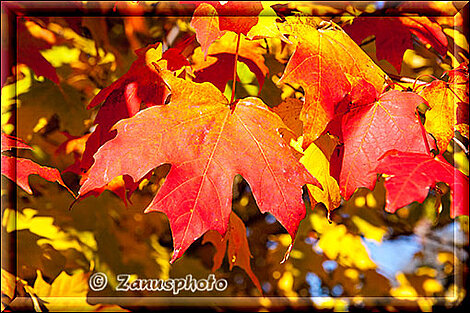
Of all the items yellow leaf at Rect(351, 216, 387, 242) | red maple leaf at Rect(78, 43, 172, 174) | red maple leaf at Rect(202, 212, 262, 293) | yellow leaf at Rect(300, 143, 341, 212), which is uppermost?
red maple leaf at Rect(78, 43, 172, 174)

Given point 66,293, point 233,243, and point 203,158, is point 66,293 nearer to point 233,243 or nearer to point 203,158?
point 233,243

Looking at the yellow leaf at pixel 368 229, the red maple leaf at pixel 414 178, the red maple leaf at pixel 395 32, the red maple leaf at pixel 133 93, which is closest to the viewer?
the red maple leaf at pixel 414 178

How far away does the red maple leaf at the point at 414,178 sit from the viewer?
32 cm

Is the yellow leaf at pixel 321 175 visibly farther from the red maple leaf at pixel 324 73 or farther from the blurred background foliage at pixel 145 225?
the blurred background foliage at pixel 145 225

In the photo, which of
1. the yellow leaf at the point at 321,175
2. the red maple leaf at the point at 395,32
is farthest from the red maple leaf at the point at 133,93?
the red maple leaf at the point at 395,32

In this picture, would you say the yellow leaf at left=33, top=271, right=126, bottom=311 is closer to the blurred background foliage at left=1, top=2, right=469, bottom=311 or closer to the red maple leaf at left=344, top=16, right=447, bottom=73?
the blurred background foliage at left=1, top=2, right=469, bottom=311

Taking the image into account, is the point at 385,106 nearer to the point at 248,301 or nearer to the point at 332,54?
the point at 332,54

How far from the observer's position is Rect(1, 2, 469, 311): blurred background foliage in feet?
2.16

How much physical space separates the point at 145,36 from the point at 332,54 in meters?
0.46

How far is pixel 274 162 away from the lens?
372mm

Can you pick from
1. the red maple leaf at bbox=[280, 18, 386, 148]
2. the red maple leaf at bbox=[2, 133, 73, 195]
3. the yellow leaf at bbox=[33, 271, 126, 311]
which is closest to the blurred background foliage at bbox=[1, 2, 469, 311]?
the yellow leaf at bbox=[33, 271, 126, 311]

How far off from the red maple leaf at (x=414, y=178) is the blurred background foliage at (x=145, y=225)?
11.5 inches
